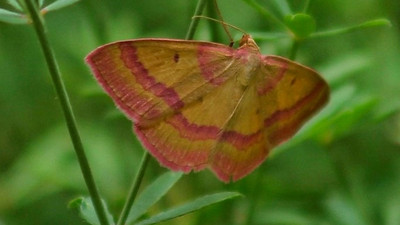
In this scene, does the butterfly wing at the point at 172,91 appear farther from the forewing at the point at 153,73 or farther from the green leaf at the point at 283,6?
the green leaf at the point at 283,6

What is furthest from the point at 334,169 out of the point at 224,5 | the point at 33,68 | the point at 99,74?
the point at 99,74

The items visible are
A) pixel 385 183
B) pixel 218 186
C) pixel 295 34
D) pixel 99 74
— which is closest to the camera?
pixel 99 74

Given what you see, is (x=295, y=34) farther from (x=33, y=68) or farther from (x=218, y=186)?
(x=33, y=68)

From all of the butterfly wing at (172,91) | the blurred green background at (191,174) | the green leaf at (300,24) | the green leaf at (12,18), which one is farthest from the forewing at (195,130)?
the blurred green background at (191,174)

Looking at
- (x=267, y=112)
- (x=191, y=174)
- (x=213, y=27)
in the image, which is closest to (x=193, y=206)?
(x=267, y=112)

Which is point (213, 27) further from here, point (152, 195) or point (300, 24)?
point (152, 195)

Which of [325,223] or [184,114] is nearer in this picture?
[184,114]
